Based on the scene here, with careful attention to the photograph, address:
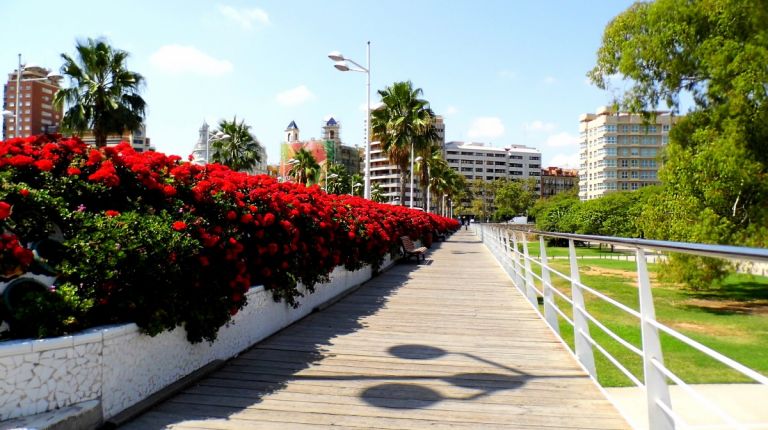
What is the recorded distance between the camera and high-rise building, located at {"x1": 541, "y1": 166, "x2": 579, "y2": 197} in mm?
174875

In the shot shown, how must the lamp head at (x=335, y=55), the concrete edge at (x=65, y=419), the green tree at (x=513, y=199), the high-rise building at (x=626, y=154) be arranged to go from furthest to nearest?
the high-rise building at (x=626, y=154) < the green tree at (x=513, y=199) < the lamp head at (x=335, y=55) < the concrete edge at (x=65, y=419)

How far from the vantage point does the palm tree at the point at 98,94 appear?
23.8m

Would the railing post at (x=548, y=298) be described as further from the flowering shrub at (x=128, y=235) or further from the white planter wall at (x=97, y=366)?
the white planter wall at (x=97, y=366)

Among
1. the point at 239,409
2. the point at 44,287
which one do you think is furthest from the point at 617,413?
the point at 44,287

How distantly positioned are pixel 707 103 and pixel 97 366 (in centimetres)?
1876

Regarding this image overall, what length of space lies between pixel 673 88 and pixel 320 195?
45.0ft

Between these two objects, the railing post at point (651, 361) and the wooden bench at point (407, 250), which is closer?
the railing post at point (651, 361)

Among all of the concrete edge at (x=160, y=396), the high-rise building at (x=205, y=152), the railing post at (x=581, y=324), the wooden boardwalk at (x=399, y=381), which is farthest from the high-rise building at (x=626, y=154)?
the concrete edge at (x=160, y=396)

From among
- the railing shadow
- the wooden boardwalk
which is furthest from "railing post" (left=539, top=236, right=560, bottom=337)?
the railing shadow

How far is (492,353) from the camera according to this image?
560 cm

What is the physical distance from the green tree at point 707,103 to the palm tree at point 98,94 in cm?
2122

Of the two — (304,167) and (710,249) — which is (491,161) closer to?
(304,167)

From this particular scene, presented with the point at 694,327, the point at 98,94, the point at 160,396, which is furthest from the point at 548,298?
the point at 98,94

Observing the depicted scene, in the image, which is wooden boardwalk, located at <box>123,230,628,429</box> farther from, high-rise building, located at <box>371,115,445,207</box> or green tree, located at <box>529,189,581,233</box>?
high-rise building, located at <box>371,115,445,207</box>
